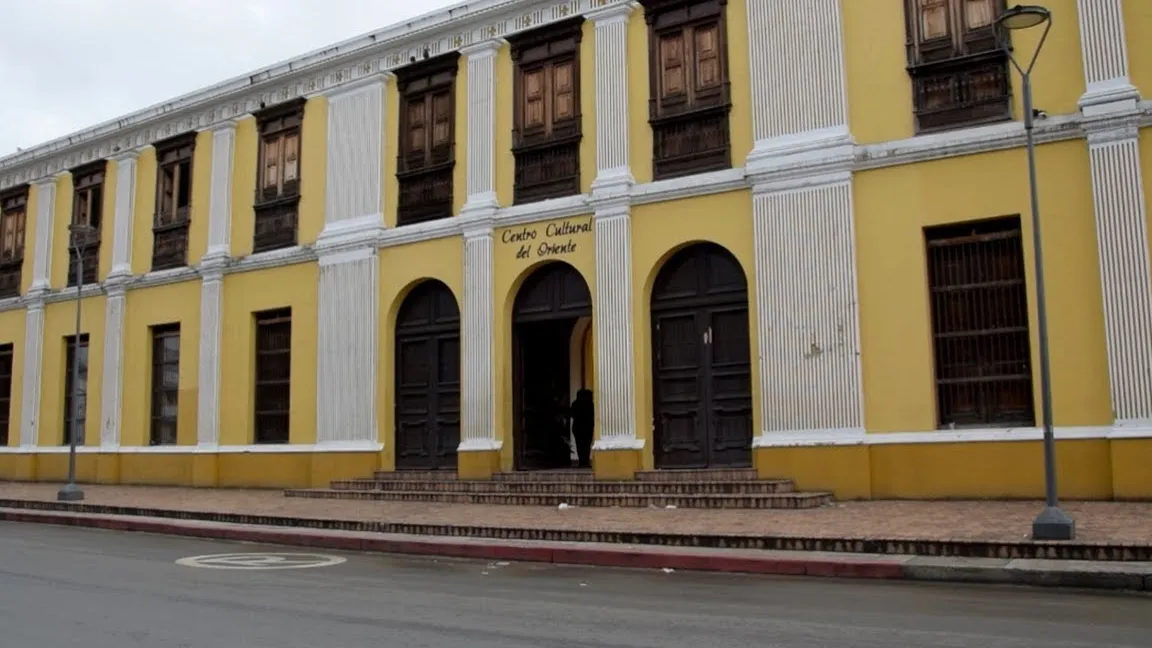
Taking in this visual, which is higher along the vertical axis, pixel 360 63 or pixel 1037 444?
pixel 360 63

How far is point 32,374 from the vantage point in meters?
24.5

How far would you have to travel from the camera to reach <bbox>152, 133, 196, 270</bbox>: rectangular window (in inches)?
854

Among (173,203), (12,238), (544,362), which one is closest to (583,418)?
(544,362)

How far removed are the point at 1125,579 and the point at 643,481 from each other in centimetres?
736

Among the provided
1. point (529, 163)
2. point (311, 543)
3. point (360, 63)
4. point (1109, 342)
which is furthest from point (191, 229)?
point (1109, 342)

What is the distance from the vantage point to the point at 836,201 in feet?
45.4

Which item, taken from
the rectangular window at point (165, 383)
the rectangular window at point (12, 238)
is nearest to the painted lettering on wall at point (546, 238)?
the rectangular window at point (165, 383)

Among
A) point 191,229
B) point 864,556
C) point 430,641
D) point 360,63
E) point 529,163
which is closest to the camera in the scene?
point 430,641

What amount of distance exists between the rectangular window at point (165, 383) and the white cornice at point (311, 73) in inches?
169

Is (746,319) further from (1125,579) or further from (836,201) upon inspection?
(1125,579)

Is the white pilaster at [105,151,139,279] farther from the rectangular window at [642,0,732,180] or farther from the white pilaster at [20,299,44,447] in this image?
the rectangular window at [642,0,732,180]

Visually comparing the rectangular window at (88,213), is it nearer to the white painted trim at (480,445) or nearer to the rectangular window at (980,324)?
the white painted trim at (480,445)

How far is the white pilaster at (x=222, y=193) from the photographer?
68.2ft

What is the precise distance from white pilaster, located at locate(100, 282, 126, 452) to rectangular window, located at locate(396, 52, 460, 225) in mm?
8187
